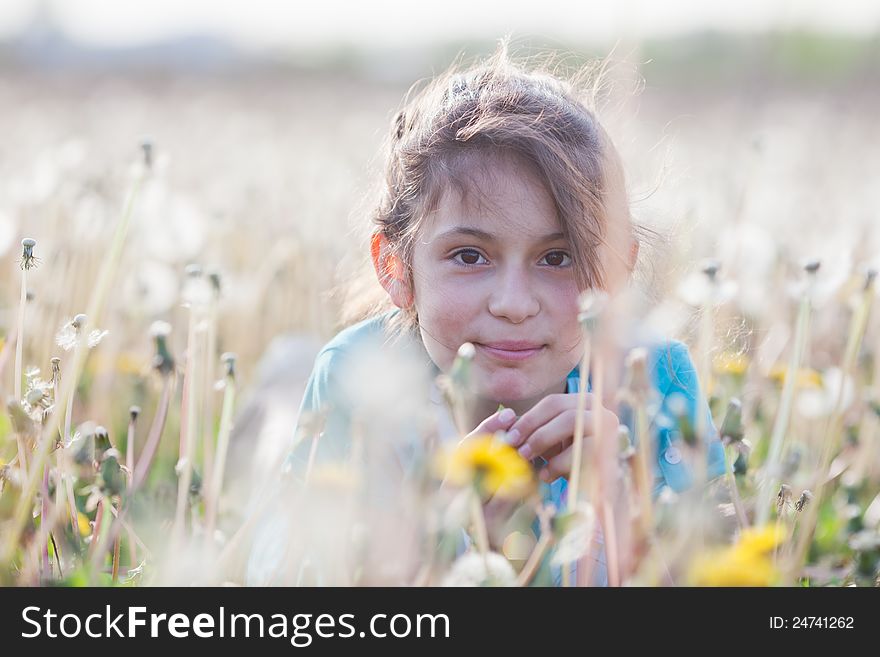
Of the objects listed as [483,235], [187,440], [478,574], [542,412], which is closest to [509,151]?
[483,235]

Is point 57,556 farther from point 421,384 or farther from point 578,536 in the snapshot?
point 578,536

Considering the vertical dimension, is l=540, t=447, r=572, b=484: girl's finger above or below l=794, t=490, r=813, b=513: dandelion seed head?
above

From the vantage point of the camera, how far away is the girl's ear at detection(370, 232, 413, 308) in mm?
1707

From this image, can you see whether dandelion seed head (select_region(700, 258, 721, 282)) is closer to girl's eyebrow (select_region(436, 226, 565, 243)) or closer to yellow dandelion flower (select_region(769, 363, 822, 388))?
girl's eyebrow (select_region(436, 226, 565, 243))

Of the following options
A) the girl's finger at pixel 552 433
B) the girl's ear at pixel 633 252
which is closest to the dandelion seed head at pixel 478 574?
the girl's finger at pixel 552 433

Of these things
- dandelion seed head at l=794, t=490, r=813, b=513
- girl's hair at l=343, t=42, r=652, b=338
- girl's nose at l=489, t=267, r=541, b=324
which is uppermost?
girl's hair at l=343, t=42, r=652, b=338

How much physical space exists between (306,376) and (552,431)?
49.0 inches

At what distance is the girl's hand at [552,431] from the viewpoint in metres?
1.32

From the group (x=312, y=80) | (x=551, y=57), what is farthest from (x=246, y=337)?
(x=312, y=80)

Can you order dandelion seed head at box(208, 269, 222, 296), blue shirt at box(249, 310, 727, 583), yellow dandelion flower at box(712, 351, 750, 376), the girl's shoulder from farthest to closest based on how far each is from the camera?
1. yellow dandelion flower at box(712, 351, 750, 376)
2. the girl's shoulder
3. blue shirt at box(249, 310, 727, 583)
4. dandelion seed head at box(208, 269, 222, 296)

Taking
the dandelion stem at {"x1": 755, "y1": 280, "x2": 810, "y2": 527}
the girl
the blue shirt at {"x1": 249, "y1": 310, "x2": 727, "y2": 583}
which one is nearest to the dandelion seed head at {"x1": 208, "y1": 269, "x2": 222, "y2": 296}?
the girl

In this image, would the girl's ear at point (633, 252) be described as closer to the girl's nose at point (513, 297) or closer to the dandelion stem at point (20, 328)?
the girl's nose at point (513, 297)

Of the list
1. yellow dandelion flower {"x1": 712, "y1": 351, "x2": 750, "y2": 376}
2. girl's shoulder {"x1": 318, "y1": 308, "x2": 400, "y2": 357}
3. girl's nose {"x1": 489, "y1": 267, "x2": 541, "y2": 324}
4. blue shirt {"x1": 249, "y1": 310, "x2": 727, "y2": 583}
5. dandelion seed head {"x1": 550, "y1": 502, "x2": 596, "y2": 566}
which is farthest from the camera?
yellow dandelion flower {"x1": 712, "y1": 351, "x2": 750, "y2": 376}

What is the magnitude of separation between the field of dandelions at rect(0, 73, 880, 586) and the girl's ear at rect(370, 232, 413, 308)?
1.04ft
